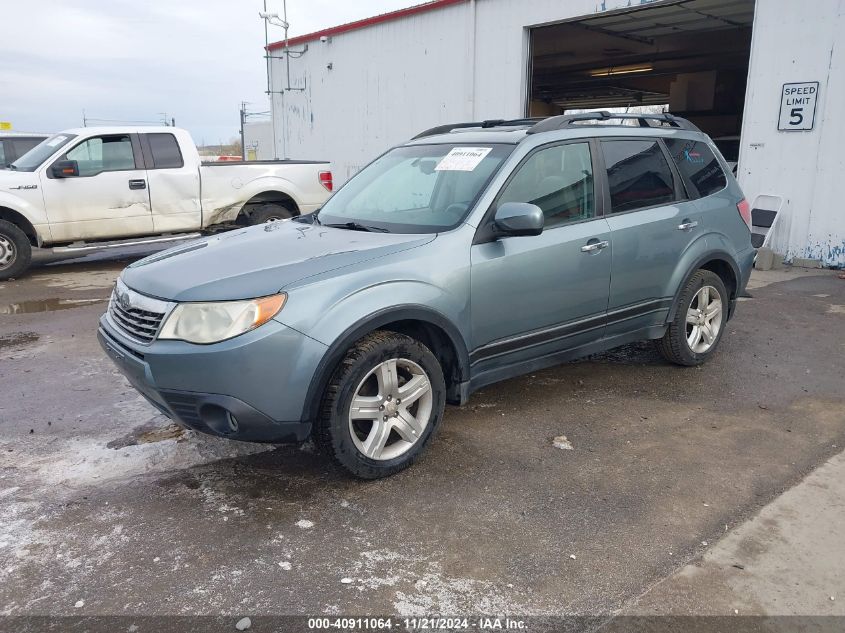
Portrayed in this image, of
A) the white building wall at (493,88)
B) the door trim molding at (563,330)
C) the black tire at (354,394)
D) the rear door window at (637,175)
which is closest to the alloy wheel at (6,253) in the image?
the black tire at (354,394)

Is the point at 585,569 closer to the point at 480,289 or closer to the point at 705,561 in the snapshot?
the point at 705,561

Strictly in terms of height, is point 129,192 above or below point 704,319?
above

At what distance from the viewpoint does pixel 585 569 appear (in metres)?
2.78

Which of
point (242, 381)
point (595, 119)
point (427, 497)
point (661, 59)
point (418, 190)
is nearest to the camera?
point (242, 381)

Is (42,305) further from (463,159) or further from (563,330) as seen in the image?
(563,330)

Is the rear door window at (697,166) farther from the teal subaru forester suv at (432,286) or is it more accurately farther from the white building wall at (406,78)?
the white building wall at (406,78)

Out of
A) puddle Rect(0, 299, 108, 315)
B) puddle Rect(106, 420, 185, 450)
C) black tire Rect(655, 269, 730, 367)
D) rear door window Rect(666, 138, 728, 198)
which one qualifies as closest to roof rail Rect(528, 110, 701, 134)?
rear door window Rect(666, 138, 728, 198)

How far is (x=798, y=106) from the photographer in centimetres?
962

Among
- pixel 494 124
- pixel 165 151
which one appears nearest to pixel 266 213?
pixel 165 151

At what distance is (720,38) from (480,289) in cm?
1638

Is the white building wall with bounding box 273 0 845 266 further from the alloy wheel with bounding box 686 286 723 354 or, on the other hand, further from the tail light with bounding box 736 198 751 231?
Answer: the alloy wheel with bounding box 686 286 723 354

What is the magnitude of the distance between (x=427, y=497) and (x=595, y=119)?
115 inches

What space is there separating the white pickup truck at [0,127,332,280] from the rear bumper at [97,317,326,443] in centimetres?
716

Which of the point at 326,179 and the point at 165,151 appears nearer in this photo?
the point at 165,151
